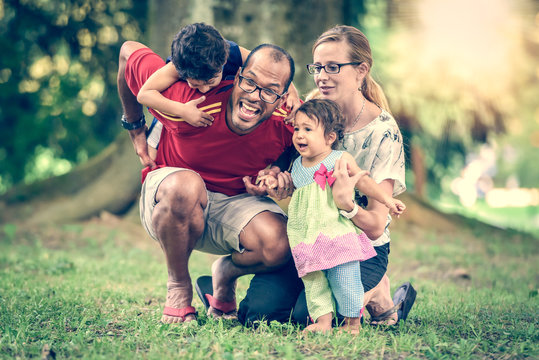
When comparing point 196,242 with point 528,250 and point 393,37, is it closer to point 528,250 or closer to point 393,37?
point 528,250

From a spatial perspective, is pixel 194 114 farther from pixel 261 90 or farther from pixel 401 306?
pixel 401 306

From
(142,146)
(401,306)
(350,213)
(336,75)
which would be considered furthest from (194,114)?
(401,306)

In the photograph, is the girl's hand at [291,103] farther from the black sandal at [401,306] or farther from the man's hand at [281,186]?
the black sandal at [401,306]

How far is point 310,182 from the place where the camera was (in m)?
3.35

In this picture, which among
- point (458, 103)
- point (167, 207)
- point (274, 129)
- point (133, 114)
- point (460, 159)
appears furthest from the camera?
point (460, 159)

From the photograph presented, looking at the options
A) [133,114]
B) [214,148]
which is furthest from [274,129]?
[133,114]

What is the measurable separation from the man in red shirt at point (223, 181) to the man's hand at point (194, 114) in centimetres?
8

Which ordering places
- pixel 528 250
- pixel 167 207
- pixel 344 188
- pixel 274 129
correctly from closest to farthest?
pixel 344 188
pixel 167 207
pixel 274 129
pixel 528 250

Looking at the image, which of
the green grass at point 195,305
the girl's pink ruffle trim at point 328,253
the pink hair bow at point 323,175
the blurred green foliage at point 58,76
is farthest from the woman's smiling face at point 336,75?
the blurred green foliage at point 58,76

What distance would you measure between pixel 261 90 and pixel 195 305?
1.61 metres

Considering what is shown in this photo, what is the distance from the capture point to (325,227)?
127 inches

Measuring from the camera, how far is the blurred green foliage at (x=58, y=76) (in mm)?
9078

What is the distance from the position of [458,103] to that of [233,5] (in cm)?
519

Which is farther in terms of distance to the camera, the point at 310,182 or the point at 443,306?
the point at 443,306
